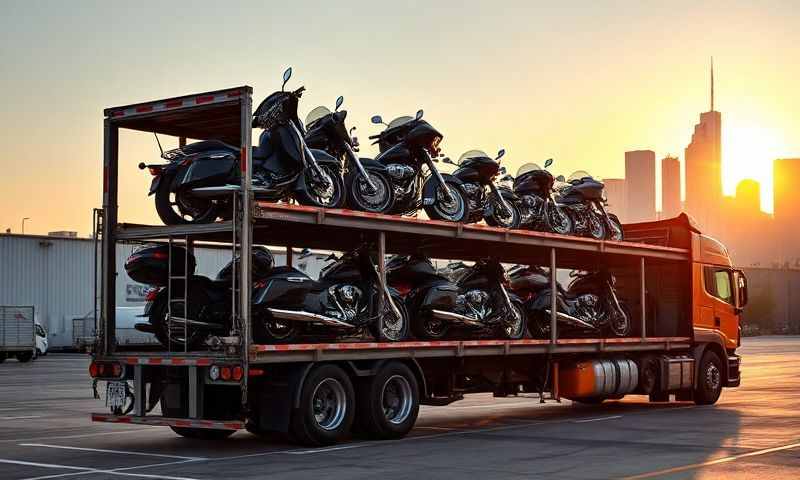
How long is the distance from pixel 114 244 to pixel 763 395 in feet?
46.0

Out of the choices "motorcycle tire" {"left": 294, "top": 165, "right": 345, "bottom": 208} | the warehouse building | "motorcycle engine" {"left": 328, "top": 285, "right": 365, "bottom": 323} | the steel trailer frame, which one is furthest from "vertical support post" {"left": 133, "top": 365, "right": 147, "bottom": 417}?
the warehouse building

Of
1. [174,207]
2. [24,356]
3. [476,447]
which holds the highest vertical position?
[174,207]

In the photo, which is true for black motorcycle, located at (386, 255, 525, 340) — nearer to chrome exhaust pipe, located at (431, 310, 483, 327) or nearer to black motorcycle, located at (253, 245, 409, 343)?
chrome exhaust pipe, located at (431, 310, 483, 327)

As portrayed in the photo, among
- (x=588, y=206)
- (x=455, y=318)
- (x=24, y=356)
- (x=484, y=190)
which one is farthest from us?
(x=24, y=356)

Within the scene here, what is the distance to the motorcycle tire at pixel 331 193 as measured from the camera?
14.2m

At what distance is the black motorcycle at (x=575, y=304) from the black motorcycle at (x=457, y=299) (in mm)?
707

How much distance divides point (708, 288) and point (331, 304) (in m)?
9.78

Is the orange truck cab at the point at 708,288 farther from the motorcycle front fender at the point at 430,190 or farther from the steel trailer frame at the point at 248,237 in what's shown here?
the motorcycle front fender at the point at 430,190

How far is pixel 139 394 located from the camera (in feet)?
45.8

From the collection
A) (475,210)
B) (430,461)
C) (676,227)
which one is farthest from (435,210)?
(676,227)

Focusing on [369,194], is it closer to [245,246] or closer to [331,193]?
[331,193]

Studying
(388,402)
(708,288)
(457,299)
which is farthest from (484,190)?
(708,288)

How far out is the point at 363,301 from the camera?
15.1 meters

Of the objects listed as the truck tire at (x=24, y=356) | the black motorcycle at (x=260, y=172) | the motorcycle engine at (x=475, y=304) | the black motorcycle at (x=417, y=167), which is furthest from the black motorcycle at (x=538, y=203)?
the truck tire at (x=24, y=356)
